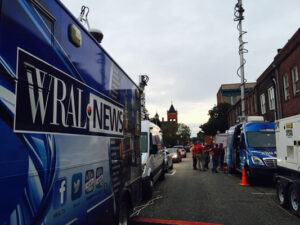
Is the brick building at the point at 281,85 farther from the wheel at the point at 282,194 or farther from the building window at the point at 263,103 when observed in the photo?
the wheel at the point at 282,194

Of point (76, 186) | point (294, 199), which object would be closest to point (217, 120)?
point (294, 199)

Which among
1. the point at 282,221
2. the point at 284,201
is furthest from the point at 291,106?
the point at 282,221

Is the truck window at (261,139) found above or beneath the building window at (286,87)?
beneath

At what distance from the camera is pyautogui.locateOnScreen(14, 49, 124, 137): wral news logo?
6.27 ft

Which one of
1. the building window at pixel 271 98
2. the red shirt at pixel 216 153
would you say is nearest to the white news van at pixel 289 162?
the red shirt at pixel 216 153

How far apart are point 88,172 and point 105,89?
1.26 metres

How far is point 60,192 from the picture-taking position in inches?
93.5

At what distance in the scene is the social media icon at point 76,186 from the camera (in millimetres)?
2613

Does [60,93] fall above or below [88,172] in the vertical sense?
above

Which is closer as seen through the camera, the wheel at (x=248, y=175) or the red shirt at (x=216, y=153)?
the wheel at (x=248, y=175)

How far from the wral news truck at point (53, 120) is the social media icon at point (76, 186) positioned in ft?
0.03

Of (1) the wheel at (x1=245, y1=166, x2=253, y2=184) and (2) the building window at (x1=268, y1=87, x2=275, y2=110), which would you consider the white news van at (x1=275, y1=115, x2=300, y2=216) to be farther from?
(2) the building window at (x1=268, y1=87, x2=275, y2=110)

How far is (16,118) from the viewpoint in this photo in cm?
182

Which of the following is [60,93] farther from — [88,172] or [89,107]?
[88,172]
